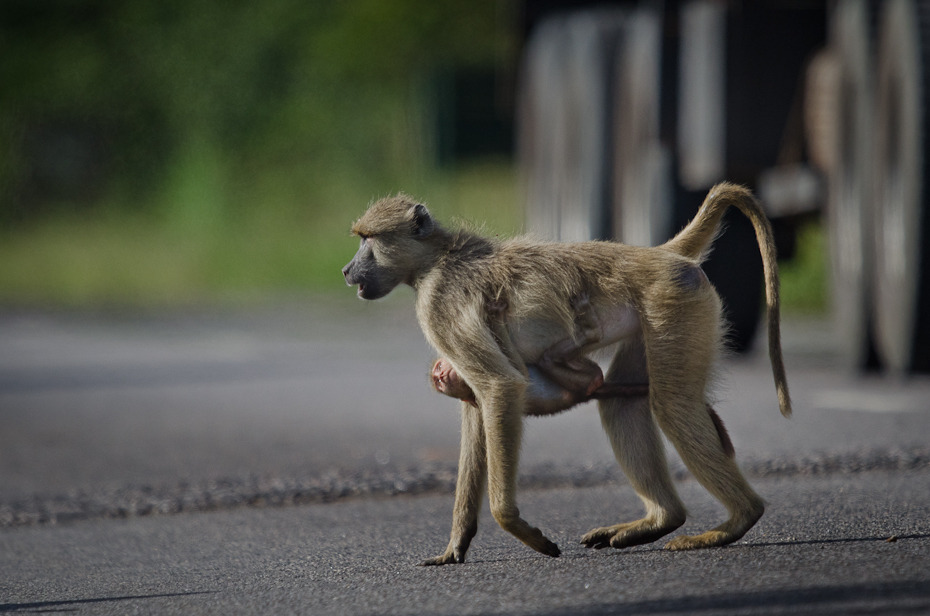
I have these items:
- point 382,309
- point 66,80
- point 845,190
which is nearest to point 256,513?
point 845,190

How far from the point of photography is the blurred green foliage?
24219mm

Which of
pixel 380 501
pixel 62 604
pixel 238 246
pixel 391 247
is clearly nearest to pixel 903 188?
pixel 380 501

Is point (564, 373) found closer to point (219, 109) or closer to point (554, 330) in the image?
point (554, 330)

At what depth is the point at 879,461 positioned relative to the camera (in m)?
4.41

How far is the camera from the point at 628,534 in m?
3.33

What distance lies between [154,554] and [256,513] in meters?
0.55

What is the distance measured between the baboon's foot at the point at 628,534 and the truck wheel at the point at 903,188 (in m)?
2.92

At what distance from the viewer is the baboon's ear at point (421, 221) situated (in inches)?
136

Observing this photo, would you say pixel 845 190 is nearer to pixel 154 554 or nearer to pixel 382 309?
pixel 154 554

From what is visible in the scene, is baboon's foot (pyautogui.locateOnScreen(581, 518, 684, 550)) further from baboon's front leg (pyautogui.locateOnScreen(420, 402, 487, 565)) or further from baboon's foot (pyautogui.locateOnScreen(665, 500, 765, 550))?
baboon's front leg (pyautogui.locateOnScreen(420, 402, 487, 565))

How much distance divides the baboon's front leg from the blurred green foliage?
1912 centimetres

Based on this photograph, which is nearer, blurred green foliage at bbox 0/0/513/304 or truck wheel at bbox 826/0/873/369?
truck wheel at bbox 826/0/873/369

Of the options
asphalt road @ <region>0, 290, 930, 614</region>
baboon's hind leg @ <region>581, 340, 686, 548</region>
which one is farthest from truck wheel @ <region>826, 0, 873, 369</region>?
baboon's hind leg @ <region>581, 340, 686, 548</region>

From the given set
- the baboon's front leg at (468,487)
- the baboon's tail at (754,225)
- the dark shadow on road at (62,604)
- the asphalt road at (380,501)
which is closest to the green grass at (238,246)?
the asphalt road at (380,501)
